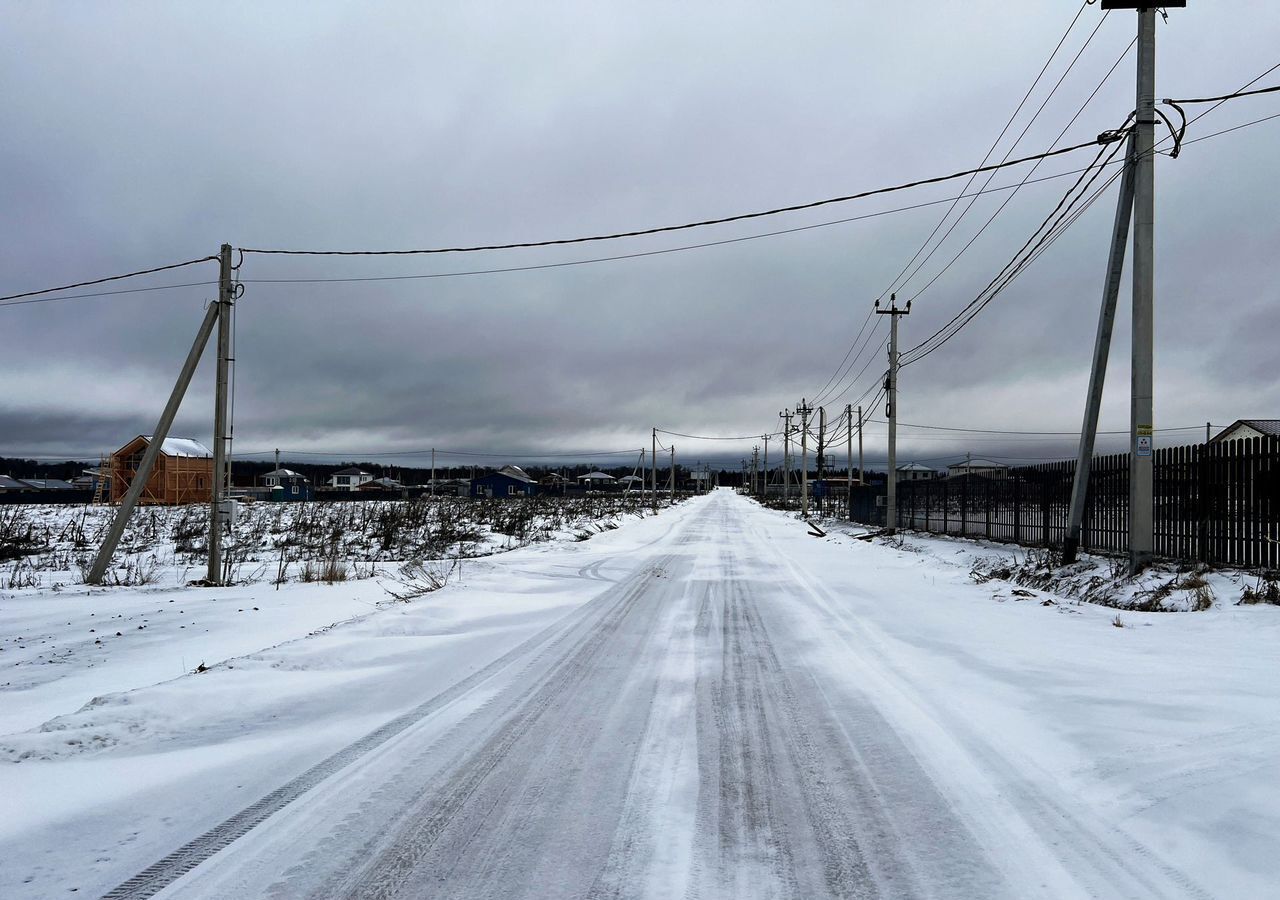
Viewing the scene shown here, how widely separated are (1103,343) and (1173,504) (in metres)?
2.90

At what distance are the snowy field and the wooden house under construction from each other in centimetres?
4933

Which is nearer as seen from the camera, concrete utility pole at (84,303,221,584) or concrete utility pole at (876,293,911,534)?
concrete utility pole at (84,303,221,584)

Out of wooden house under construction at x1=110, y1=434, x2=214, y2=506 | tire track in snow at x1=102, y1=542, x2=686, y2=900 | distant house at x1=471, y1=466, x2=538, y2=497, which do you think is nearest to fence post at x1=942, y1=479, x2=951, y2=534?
tire track in snow at x1=102, y1=542, x2=686, y2=900

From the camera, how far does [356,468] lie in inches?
6181

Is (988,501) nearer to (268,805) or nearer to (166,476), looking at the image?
(268,805)

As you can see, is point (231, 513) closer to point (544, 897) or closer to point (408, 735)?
point (408, 735)

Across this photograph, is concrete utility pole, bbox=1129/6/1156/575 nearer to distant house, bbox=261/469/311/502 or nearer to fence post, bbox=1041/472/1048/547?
fence post, bbox=1041/472/1048/547

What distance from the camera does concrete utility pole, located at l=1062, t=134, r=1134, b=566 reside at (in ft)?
37.7

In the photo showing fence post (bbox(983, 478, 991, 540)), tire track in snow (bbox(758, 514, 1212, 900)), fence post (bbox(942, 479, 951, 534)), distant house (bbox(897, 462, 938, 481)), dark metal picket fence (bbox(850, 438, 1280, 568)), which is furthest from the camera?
distant house (bbox(897, 462, 938, 481))

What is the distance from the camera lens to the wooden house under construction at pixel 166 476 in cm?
5088

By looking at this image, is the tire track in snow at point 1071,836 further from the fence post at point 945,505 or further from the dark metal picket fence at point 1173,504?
the fence post at point 945,505

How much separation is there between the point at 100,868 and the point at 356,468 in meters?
165

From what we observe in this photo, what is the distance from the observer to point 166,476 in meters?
51.1

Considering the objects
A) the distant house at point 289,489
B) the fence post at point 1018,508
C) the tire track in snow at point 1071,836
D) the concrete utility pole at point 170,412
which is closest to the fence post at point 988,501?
the fence post at point 1018,508
